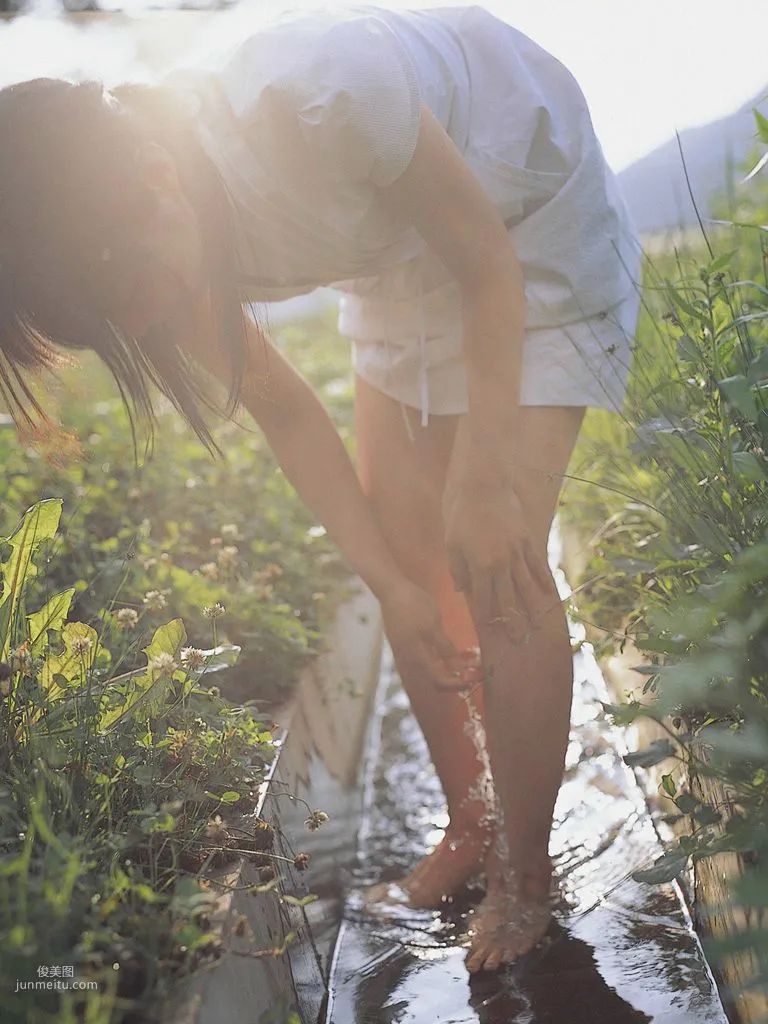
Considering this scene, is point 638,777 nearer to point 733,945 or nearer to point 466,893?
point 466,893

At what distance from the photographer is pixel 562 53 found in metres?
2.25

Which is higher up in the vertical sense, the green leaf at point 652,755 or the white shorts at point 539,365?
the white shorts at point 539,365

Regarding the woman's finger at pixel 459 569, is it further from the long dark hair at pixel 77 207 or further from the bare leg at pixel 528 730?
the long dark hair at pixel 77 207

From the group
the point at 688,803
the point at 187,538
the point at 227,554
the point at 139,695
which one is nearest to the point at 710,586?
the point at 688,803

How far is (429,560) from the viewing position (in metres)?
2.40

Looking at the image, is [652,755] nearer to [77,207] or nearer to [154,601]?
[154,601]

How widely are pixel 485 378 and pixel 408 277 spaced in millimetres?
394

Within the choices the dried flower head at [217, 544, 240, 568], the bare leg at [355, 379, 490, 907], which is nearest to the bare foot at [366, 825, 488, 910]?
the bare leg at [355, 379, 490, 907]

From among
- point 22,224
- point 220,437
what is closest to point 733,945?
point 22,224

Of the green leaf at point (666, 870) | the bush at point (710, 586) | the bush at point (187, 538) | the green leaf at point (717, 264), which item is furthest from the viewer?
the bush at point (187, 538)

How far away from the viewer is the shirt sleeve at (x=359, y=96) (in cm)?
178

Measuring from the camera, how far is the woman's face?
1.79 metres

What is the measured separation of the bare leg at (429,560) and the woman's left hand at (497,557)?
33 centimetres

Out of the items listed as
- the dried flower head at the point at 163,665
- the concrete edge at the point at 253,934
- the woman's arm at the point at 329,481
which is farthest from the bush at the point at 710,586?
the dried flower head at the point at 163,665
